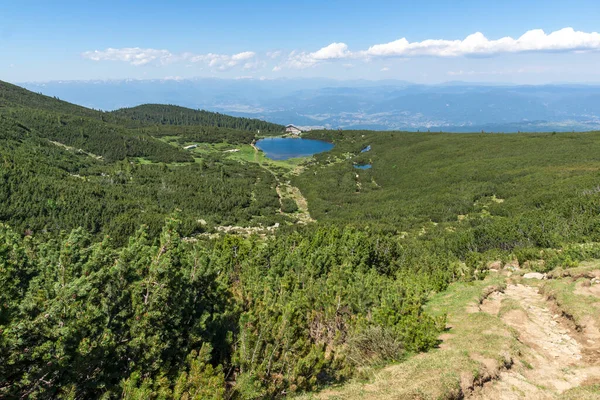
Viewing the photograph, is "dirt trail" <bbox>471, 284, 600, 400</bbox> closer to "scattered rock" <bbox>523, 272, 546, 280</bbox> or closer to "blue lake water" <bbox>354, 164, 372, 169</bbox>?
"scattered rock" <bbox>523, 272, 546, 280</bbox>

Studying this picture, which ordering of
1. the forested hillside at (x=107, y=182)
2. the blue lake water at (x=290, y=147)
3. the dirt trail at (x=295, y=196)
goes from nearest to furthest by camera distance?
the forested hillside at (x=107, y=182) → the dirt trail at (x=295, y=196) → the blue lake water at (x=290, y=147)

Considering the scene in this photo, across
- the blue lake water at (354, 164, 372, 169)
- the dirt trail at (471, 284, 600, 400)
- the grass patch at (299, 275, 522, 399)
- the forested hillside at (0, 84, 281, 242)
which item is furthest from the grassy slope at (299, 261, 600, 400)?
the blue lake water at (354, 164, 372, 169)

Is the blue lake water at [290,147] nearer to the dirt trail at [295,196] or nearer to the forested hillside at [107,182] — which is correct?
the forested hillside at [107,182]

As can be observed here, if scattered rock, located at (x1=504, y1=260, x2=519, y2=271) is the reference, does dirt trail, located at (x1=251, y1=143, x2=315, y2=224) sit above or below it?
below

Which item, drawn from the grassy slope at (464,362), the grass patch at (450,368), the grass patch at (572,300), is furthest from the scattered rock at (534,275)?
the grass patch at (450,368)

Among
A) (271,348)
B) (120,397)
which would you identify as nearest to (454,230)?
(271,348)

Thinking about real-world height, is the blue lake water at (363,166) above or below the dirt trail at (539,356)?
above
